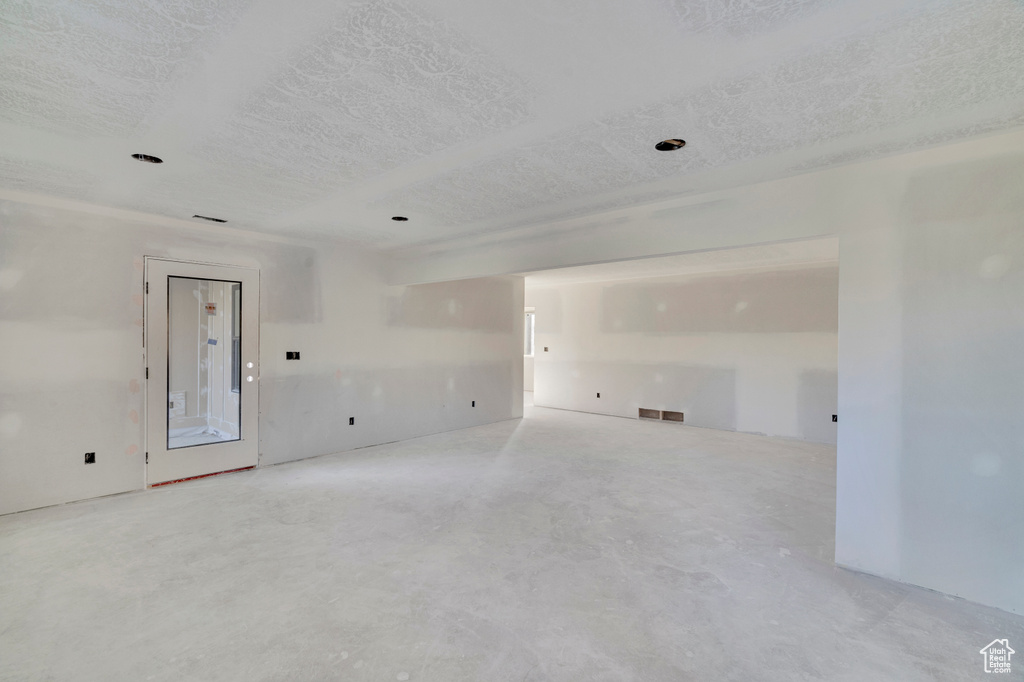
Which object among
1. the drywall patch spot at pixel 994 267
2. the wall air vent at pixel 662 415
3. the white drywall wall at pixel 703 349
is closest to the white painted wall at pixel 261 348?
the white drywall wall at pixel 703 349

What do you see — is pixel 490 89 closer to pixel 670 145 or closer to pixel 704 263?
pixel 670 145

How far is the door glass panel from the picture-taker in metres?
4.55

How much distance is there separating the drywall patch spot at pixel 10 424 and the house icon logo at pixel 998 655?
5819 mm

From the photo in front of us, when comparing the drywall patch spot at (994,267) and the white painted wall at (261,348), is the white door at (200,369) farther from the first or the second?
the drywall patch spot at (994,267)

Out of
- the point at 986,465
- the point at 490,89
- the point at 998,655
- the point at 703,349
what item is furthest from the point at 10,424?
the point at 703,349

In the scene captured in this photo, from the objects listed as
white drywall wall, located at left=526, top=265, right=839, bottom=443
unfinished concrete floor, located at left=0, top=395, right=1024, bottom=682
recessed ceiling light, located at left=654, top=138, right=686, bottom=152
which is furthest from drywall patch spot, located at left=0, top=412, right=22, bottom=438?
white drywall wall, located at left=526, top=265, right=839, bottom=443

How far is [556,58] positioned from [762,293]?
5873 mm

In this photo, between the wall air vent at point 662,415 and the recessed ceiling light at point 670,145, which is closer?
the recessed ceiling light at point 670,145

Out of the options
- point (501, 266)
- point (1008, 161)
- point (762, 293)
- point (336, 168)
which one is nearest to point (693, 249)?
point (1008, 161)

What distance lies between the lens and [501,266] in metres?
4.44

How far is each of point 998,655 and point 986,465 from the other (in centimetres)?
87

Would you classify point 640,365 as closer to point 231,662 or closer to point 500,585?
point 500,585

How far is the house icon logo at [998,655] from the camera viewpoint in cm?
186

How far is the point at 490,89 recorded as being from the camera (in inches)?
71.2
